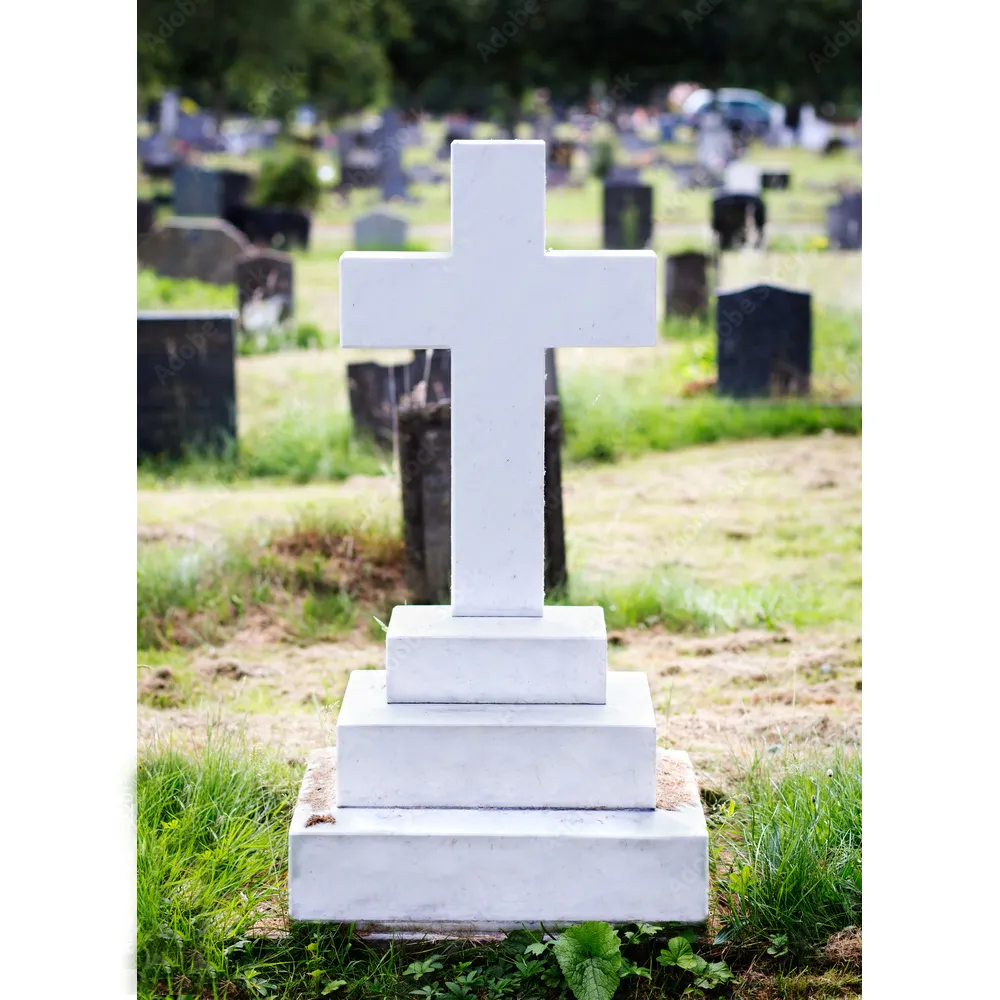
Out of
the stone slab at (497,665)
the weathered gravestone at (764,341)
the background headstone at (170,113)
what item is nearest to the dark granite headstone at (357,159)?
the background headstone at (170,113)

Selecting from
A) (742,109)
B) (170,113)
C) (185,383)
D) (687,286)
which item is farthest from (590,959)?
(742,109)

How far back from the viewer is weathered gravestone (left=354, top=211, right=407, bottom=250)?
17.0 meters

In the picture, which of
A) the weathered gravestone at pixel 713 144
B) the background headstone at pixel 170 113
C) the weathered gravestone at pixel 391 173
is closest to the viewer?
the weathered gravestone at pixel 391 173

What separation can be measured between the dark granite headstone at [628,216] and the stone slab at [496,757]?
12.8m

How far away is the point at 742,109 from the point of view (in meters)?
45.3

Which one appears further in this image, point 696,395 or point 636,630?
point 696,395

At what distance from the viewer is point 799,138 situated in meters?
39.9

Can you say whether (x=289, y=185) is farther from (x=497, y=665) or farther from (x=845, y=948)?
(x=845, y=948)

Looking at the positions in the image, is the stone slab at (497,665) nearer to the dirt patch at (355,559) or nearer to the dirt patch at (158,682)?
the dirt patch at (158,682)

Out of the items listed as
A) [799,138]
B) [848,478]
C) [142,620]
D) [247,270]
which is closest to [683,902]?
[142,620]

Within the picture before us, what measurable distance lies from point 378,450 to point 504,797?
457 cm

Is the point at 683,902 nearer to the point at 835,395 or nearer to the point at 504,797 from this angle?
the point at 504,797

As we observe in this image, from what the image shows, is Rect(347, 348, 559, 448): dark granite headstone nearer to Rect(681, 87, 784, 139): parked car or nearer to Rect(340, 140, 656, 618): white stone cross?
Rect(340, 140, 656, 618): white stone cross

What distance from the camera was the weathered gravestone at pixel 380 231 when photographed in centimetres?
1698
